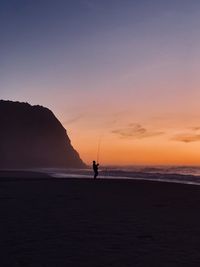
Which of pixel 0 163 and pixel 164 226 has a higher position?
pixel 0 163

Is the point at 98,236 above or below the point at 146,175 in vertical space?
below

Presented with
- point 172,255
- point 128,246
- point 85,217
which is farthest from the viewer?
point 85,217

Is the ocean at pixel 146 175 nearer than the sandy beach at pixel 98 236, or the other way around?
the sandy beach at pixel 98 236

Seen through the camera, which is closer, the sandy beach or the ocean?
the sandy beach

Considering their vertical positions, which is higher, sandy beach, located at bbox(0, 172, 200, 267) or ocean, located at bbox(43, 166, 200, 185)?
ocean, located at bbox(43, 166, 200, 185)

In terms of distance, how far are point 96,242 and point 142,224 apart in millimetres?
3049

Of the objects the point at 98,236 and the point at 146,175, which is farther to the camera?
the point at 146,175

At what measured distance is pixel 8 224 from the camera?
12797 mm

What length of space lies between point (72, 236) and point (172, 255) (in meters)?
2.92

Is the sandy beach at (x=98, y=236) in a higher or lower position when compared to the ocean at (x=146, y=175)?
lower

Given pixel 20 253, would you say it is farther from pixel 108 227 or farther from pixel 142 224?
pixel 142 224

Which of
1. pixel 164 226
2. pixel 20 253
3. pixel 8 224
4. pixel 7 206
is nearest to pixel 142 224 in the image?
pixel 164 226

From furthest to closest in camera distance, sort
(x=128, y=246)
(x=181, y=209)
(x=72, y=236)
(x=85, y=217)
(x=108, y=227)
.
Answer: (x=181, y=209) → (x=85, y=217) → (x=108, y=227) → (x=72, y=236) → (x=128, y=246)

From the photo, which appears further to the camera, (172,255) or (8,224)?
(8,224)
